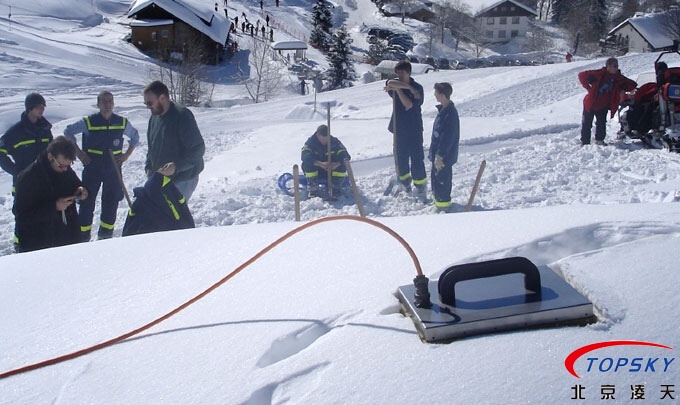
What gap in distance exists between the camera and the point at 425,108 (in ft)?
53.7

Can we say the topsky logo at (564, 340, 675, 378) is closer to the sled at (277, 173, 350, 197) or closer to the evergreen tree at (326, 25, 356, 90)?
the sled at (277, 173, 350, 197)

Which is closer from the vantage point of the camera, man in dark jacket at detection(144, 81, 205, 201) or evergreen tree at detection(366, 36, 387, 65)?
man in dark jacket at detection(144, 81, 205, 201)

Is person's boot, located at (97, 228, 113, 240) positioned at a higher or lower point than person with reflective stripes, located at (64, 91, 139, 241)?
lower

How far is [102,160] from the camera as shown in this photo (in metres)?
6.20

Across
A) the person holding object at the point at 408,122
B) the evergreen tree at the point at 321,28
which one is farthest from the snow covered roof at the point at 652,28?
the person holding object at the point at 408,122

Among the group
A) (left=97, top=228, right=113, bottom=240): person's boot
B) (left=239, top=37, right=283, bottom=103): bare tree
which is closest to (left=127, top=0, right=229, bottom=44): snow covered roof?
(left=239, top=37, right=283, bottom=103): bare tree

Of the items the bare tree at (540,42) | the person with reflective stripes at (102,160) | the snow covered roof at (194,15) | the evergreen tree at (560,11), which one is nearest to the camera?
the person with reflective stripes at (102,160)

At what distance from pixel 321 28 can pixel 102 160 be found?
51.2 metres

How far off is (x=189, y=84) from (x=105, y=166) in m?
23.6

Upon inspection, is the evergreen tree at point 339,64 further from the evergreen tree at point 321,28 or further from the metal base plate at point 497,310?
the metal base plate at point 497,310

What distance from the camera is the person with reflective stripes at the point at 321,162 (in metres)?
7.66

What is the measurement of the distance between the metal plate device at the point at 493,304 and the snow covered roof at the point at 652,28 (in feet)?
173

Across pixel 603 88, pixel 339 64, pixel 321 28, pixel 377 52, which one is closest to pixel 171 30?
pixel 339 64

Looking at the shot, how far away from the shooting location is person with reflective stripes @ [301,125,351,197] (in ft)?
25.1
